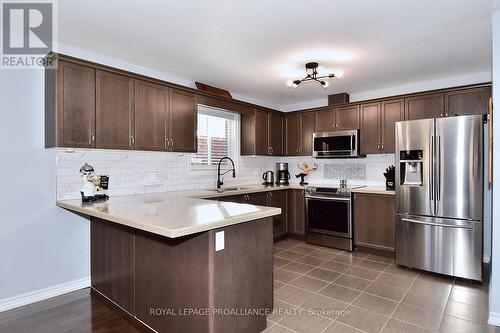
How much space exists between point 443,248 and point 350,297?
1.36 meters

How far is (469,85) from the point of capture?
3.60 meters

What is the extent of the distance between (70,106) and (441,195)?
4004 millimetres

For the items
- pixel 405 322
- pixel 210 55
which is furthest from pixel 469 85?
pixel 210 55

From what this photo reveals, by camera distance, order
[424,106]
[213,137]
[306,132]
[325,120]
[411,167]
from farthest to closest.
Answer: [306,132], [325,120], [213,137], [424,106], [411,167]

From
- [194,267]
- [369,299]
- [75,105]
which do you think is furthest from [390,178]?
[75,105]

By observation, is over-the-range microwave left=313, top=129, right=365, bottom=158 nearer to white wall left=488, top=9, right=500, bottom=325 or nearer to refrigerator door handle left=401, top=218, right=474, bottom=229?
refrigerator door handle left=401, top=218, right=474, bottom=229

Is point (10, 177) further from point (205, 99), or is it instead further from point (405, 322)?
point (405, 322)

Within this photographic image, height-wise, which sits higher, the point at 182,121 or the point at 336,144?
the point at 182,121

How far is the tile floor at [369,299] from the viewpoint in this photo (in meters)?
2.26

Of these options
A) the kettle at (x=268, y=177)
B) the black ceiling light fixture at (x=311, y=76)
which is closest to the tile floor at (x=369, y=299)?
the kettle at (x=268, y=177)

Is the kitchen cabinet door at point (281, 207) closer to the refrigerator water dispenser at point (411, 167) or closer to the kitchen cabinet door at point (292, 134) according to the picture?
the kitchen cabinet door at point (292, 134)

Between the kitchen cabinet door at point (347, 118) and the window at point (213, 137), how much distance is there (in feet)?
5.63

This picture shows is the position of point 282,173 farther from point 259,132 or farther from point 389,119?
point 389,119

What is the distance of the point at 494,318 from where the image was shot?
2.25 meters
